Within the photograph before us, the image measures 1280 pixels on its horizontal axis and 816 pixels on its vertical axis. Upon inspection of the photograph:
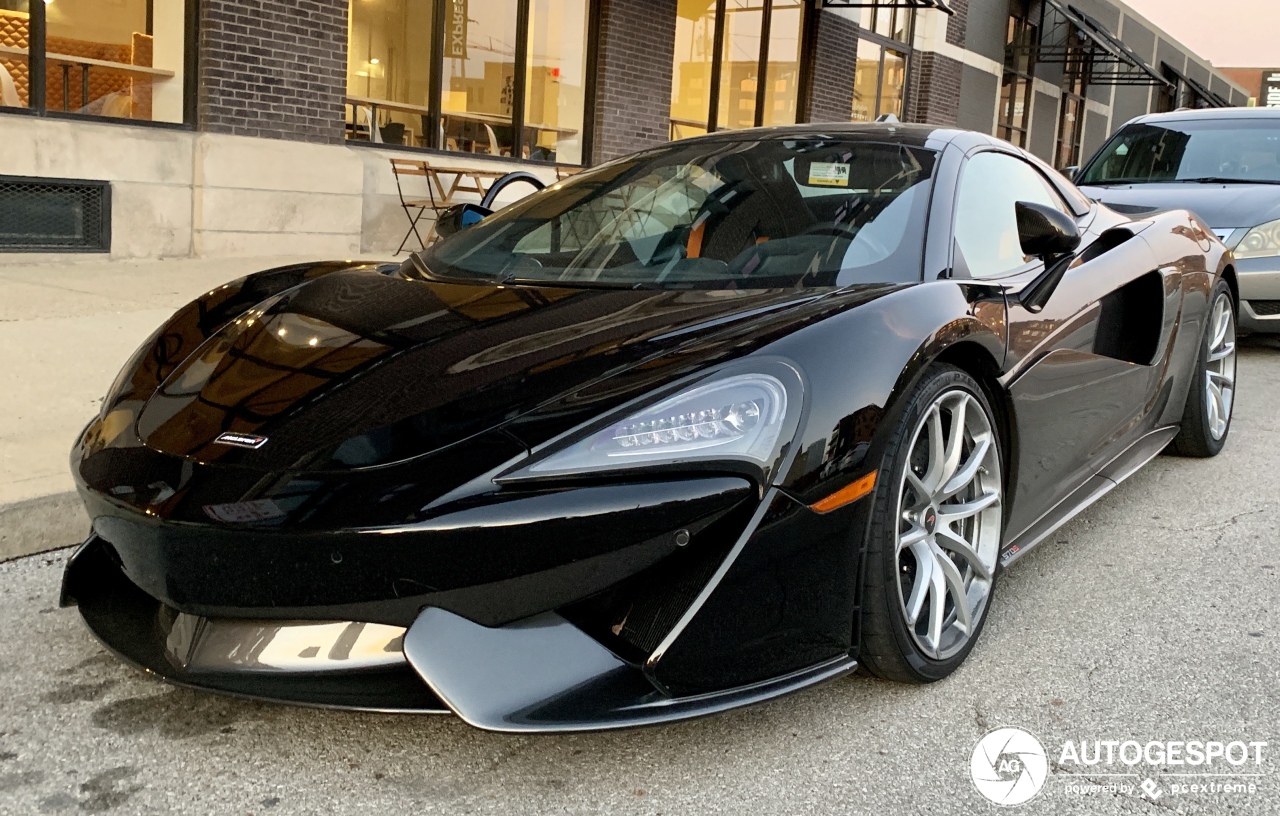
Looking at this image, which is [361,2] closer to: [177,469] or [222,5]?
[222,5]

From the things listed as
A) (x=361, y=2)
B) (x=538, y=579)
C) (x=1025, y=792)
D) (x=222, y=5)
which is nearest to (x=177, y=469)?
(x=538, y=579)

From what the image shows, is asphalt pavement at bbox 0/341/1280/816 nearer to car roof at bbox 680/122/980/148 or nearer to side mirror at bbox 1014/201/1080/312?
side mirror at bbox 1014/201/1080/312

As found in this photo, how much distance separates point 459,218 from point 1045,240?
5.95 ft

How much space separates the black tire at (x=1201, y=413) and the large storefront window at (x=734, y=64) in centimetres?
985

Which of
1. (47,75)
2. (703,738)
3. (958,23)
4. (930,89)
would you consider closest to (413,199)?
(47,75)

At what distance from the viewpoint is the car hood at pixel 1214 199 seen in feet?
25.1

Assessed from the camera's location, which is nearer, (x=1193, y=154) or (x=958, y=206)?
(x=958, y=206)

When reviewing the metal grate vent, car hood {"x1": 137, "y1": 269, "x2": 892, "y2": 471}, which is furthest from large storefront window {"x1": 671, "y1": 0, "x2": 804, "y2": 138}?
car hood {"x1": 137, "y1": 269, "x2": 892, "y2": 471}

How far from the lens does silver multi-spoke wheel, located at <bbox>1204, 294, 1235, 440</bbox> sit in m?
4.88

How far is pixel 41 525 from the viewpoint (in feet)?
11.5

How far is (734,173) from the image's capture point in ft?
11.2

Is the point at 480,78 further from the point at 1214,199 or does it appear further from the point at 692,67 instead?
Result: the point at 1214,199

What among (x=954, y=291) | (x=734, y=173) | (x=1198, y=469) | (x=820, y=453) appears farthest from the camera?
(x=1198, y=469)

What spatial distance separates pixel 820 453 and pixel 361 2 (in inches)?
375
